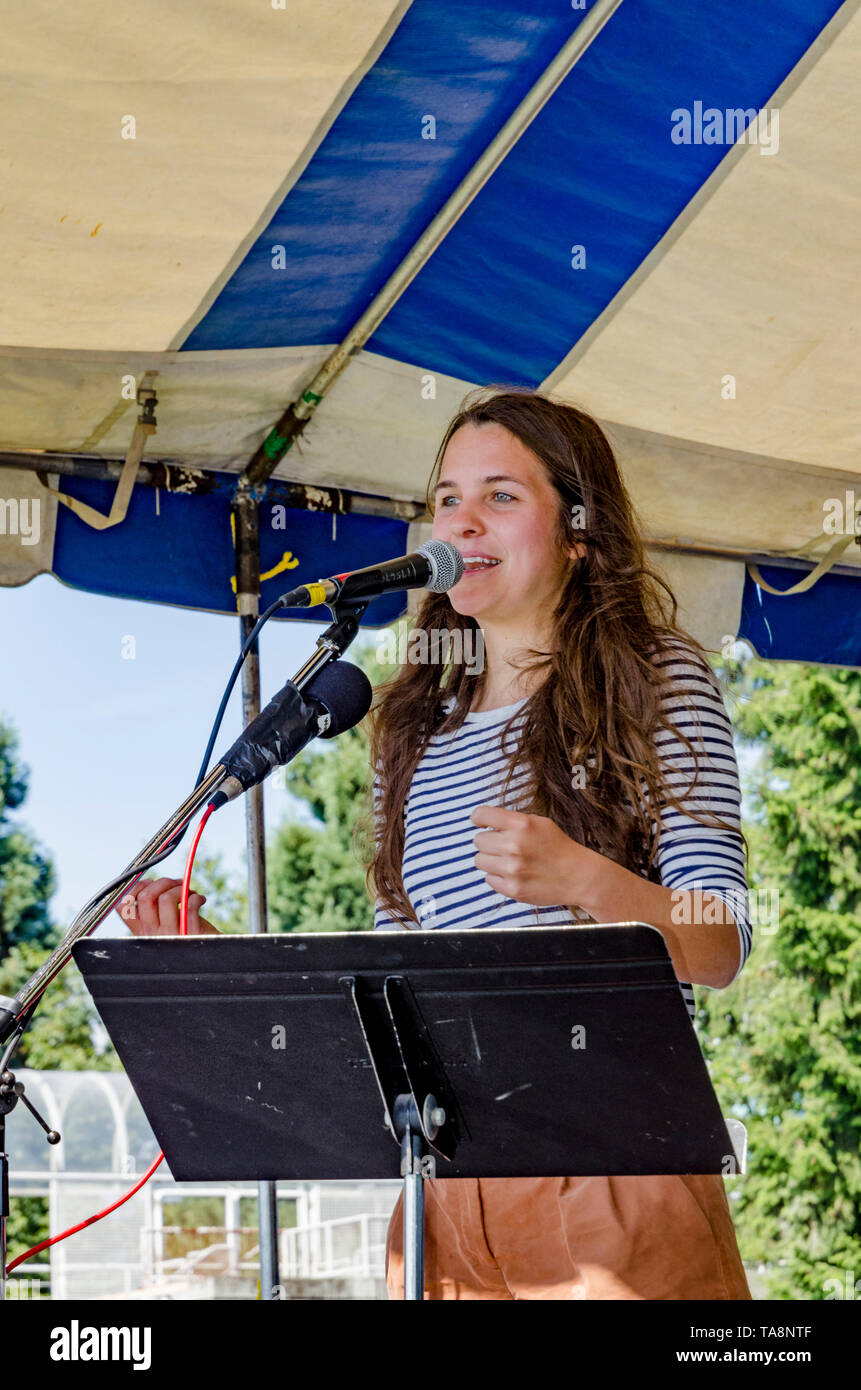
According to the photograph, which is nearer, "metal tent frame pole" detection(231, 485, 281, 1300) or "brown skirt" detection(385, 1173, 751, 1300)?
"brown skirt" detection(385, 1173, 751, 1300)

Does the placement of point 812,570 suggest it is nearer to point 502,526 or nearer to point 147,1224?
point 502,526

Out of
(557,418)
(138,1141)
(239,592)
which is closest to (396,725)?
(557,418)

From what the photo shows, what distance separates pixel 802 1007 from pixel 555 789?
13188mm

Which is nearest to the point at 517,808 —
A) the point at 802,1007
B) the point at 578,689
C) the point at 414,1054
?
the point at 578,689

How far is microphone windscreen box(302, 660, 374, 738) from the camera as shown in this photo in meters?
1.63

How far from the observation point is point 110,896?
5.30ft

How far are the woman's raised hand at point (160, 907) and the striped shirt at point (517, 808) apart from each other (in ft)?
1.06

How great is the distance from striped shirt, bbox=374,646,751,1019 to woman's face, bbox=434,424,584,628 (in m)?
0.18

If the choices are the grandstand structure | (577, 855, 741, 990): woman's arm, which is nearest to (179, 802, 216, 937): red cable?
(577, 855, 741, 990): woman's arm

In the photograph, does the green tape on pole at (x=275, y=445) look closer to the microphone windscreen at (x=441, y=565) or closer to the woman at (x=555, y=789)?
the woman at (x=555, y=789)

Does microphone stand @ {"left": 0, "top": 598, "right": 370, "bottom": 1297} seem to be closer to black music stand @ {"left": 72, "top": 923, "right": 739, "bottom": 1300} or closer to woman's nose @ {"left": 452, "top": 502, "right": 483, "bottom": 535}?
black music stand @ {"left": 72, "top": 923, "right": 739, "bottom": 1300}

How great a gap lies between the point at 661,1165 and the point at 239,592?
2.43 metres

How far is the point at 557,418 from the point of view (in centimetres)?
239
